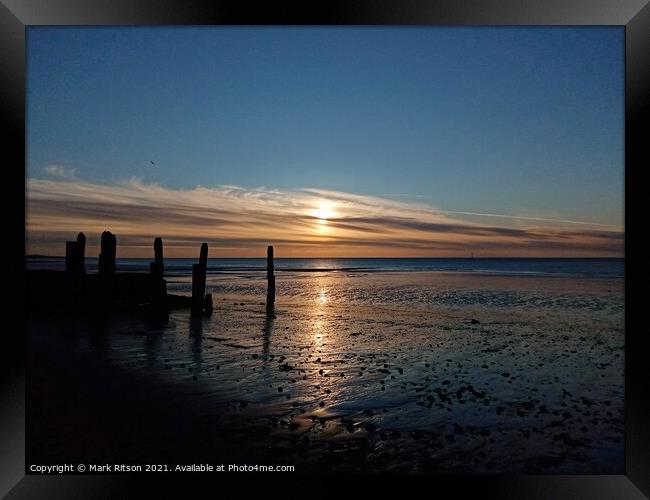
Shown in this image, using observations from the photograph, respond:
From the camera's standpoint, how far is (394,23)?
4188mm

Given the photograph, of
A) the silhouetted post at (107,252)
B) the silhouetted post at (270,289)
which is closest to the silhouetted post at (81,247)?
the silhouetted post at (107,252)

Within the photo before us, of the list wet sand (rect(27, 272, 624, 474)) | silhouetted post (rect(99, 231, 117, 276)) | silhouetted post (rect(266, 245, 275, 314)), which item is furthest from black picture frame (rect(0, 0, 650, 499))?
silhouetted post (rect(266, 245, 275, 314))

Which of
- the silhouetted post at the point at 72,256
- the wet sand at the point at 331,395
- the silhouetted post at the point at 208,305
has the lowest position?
the wet sand at the point at 331,395

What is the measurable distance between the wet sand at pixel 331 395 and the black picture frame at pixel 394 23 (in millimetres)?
300

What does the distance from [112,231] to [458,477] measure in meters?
9.15

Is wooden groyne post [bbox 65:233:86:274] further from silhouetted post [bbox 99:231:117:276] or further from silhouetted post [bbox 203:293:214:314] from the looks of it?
silhouetted post [bbox 203:293:214:314]

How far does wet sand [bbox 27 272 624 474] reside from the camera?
4586 mm

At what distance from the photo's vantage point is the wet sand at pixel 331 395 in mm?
4586

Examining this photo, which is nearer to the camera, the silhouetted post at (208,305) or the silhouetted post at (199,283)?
the silhouetted post at (199,283)

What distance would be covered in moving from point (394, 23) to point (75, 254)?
8921 millimetres

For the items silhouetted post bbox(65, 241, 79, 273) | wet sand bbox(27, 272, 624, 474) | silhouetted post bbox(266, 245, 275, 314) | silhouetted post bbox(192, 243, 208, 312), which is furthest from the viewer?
silhouetted post bbox(266, 245, 275, 314)

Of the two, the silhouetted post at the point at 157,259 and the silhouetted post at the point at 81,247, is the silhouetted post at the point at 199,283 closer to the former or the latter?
the silhouetted post at the point at 157,259
